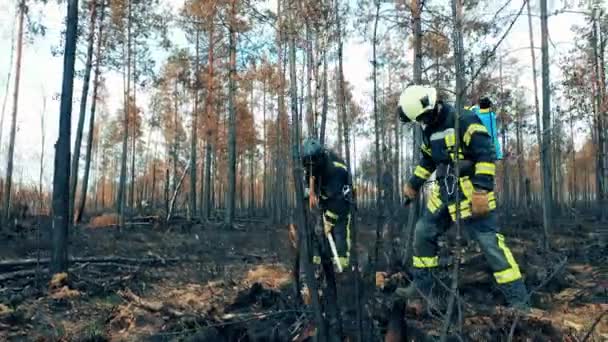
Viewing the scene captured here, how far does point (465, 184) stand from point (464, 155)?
0.82ft

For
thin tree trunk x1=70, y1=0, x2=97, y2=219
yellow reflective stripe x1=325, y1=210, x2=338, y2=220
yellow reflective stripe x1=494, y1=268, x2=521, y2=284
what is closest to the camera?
yellow reflective stripe x1=494, y1=268, x2=521, y2=284

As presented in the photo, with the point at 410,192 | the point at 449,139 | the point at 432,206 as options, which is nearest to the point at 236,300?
the point at 410,192

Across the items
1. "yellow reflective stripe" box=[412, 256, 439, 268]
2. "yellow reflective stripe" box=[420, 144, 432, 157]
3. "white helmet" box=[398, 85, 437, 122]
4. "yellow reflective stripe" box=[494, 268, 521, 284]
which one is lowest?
"yellow reflective stripe" box=[494, 268, 521, 284]

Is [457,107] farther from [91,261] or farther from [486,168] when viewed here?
[91,261]

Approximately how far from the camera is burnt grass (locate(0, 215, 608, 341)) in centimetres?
354

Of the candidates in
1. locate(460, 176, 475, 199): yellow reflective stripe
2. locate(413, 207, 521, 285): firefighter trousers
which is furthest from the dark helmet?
locate(460, 176, 475, 199): yellow reflective stripe

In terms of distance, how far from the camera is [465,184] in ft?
13.1

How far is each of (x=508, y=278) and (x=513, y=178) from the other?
3533cm

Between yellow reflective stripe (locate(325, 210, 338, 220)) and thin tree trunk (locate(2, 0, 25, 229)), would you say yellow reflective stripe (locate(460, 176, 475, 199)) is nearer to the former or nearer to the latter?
yellow reflective stripe (locate(325, 210, 338, 220))

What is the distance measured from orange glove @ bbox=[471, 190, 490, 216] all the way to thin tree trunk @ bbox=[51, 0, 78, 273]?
19.6ft

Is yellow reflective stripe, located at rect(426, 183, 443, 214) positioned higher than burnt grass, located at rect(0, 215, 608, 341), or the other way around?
yellow reflective stripe, located at rect(426, 183, 443, 214)

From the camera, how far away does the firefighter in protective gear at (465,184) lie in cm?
380

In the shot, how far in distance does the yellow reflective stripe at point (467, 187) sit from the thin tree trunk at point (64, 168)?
5888 mm

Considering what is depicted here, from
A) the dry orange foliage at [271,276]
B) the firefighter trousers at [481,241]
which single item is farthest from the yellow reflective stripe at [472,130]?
the dry orange foliage at [271,276]
